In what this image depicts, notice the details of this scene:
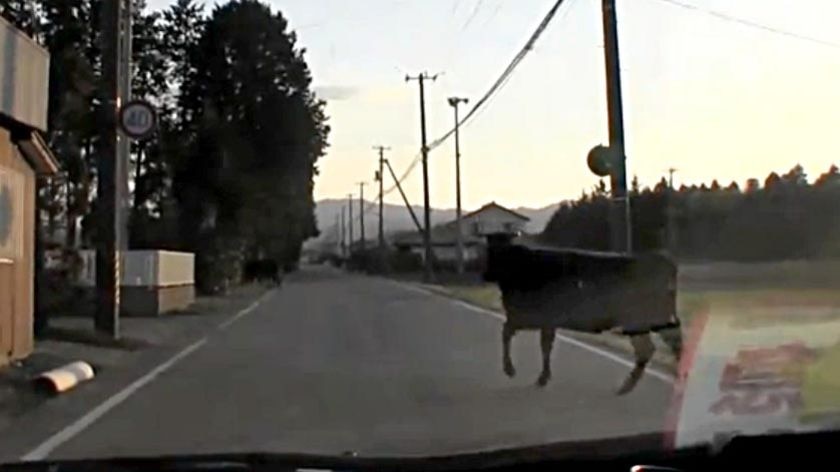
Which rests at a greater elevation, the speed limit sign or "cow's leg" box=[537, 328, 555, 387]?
the speed limit sign

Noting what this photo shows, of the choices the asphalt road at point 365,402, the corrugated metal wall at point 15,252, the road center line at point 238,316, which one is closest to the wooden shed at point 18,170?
the corrugated metal wall at point 15,252

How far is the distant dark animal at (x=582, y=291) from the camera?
63.1 ft

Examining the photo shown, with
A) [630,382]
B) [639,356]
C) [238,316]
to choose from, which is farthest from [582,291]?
[238,316]

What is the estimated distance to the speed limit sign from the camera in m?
26.0

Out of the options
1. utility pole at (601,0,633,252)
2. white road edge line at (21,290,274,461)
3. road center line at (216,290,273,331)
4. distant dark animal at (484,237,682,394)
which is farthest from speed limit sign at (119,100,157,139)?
road center line at (216,290,273,331)

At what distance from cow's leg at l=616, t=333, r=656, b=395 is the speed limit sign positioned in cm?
915

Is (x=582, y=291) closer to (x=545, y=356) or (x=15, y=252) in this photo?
(x=545, y=356)

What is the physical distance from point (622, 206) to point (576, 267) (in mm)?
6991

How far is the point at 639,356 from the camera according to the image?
65.0 ft

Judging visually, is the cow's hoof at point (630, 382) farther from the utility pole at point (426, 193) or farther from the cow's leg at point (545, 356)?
the utility pole at point (426, 193)

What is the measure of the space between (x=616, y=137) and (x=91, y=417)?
48.1ft

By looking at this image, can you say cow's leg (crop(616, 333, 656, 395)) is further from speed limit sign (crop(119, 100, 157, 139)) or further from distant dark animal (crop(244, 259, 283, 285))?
distant dark animal (crop(244, 259, 283, 285))

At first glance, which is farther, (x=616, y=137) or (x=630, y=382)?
(x=616, y=137)

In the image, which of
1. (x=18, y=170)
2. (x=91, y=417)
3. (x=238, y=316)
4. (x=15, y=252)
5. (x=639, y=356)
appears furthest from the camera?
(x=238, y=316)
